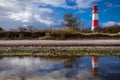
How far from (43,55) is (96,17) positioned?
31401mm

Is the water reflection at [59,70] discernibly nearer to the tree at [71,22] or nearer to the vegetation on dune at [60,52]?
the vegetation on dune at [60,52]

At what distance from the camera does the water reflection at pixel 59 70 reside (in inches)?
458

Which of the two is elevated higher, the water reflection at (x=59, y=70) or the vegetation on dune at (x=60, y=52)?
the vegetation on dune at (x=60, y=52)

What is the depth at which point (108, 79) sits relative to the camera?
11242mm

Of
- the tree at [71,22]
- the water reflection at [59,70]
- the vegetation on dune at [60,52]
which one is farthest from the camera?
the tree at [71,22]

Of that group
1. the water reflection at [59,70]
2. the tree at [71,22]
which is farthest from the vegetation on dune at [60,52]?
the tree at [71,22]

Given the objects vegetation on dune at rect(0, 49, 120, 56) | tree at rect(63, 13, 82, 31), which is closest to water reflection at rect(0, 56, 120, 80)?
vegetation on dune at rect(0, 49, 120, 56)

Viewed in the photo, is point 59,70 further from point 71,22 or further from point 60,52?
point 71,22

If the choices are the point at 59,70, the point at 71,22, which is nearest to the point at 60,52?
the point at 59,70

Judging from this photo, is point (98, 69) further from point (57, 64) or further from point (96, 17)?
point (96, 17)

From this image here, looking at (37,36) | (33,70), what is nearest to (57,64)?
(33,70)

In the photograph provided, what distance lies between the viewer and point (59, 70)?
1323 centimetres

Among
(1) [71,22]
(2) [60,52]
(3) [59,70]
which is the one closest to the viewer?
(3) [59,70]

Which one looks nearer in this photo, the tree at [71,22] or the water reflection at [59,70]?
the water reflection at [59,70]
